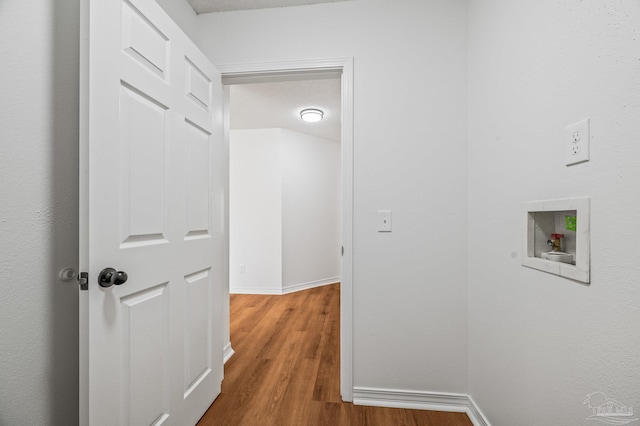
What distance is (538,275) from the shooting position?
Answer: 0.99 meters

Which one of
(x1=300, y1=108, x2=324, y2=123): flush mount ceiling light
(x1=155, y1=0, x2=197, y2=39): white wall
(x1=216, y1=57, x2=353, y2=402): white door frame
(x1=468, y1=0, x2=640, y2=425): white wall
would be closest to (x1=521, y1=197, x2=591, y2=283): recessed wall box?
(x1=468, y1=0, x2=640, y2=425): white wall

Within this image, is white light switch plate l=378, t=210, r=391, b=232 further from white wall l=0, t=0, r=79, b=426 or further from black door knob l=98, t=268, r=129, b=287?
white wall l=0, t=0, r=79, b=426

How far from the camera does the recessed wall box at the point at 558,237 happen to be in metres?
0.78

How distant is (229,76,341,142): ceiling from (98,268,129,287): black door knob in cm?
197

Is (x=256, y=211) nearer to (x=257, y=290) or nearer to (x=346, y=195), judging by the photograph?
(x=257, y=290)

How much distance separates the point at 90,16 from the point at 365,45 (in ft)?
4.36

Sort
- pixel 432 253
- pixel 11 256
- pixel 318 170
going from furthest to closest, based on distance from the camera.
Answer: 1. pixel 318 170
2. pixel 432 253
3. pixel 11 256

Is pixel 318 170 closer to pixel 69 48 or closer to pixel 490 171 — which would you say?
pixel 490 171

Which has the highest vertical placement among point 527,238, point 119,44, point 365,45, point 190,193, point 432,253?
point 365,45

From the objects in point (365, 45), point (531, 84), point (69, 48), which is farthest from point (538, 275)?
point (69, 48)

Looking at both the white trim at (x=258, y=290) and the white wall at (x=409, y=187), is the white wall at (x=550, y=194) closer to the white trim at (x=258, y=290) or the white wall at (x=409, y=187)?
the white wall at (x=409, y=187)

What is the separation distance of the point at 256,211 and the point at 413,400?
10.5 feet

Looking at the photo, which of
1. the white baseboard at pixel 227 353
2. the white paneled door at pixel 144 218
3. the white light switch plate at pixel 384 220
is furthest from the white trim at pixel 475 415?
the white baseboard at pixel 227 353

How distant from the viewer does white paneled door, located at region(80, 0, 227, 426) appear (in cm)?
89
